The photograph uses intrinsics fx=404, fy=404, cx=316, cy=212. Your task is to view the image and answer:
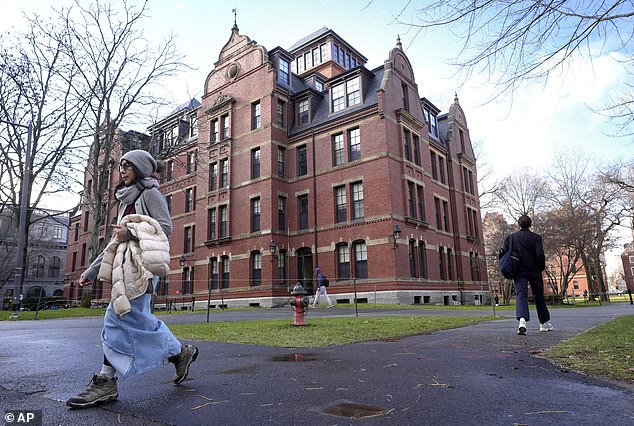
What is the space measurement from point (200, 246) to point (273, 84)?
12.7 meters

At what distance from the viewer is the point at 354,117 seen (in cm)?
2491

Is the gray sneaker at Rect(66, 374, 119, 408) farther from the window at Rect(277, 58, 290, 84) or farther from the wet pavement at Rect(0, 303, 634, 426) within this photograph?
the window at Rect(277, 58, 290, 84)

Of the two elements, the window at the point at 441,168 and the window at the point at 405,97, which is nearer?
A: the window at the point at 405,97

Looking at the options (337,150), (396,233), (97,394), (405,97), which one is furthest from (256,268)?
(97,394)

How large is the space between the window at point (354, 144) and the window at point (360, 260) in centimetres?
537

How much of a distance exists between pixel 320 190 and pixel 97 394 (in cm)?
2323

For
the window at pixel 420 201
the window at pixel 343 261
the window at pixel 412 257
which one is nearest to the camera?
the window at pixel 412 257

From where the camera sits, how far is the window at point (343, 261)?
23.9 metres

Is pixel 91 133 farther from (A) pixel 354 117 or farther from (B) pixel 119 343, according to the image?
(B) pixel 119 343

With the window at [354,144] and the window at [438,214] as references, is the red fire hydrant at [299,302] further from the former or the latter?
the window at [438,214]

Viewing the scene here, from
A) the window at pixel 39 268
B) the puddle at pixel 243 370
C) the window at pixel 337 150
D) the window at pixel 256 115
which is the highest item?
the window at pixel 256 115

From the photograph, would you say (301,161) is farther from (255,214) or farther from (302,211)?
(255,214)

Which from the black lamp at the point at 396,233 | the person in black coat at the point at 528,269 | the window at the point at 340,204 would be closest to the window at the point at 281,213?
the window at the point at 340,204

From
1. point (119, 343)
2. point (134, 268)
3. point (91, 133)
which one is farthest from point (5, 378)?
point (91, 133)
